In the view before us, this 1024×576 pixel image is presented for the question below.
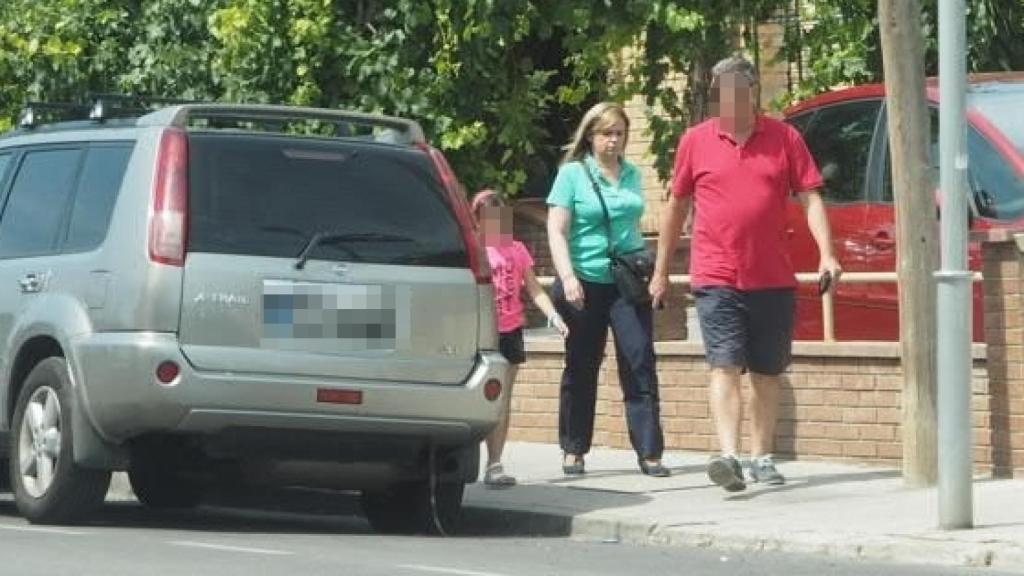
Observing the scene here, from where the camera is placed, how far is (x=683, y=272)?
1675cm

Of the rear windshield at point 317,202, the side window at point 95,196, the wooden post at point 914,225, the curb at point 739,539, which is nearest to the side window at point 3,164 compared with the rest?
the side window at point 95,196

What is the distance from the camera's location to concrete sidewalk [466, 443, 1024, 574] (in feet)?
32.5

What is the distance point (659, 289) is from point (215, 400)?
103 inches

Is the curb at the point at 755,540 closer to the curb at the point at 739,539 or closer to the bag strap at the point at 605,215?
the curb at the point at 739,539

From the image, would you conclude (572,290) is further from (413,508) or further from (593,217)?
(413,508)

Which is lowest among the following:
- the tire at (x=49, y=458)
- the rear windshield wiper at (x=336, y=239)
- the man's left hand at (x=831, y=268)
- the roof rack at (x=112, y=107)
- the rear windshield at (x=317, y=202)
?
the tire at (x=49, y=458)

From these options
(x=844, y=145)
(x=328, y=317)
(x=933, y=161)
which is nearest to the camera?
(x=328, y=317)

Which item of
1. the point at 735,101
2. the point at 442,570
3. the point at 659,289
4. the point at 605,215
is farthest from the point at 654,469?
the point at 442,570

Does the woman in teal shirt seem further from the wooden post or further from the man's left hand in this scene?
the wooden post

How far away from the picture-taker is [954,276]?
10281 mm

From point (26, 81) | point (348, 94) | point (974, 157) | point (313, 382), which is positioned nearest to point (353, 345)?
point (313, 382)

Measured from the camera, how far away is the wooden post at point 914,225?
1163cm

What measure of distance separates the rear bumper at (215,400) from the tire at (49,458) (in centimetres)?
22

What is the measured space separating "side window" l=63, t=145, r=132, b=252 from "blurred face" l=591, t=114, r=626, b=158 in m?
2.74
